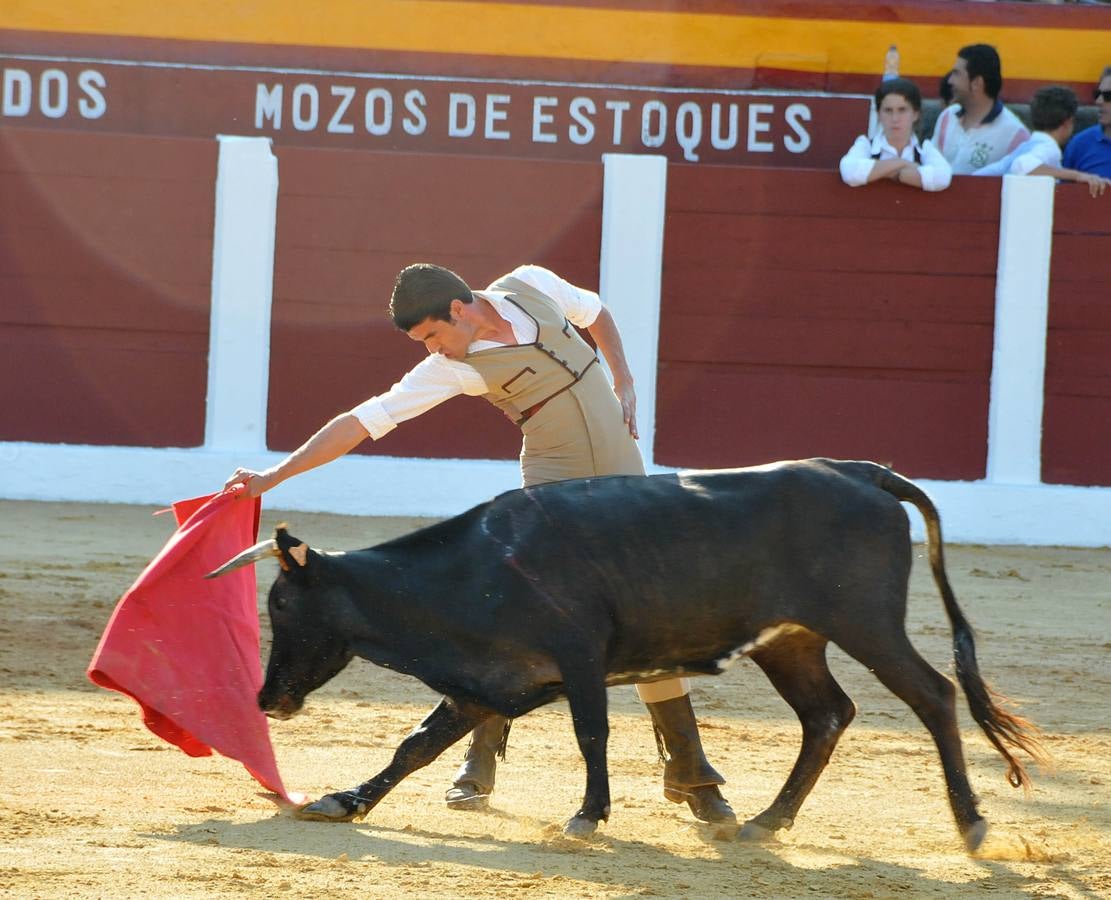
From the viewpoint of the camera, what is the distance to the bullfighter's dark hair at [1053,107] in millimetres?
8211

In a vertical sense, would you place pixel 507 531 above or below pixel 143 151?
below

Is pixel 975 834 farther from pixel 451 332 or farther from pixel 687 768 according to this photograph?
pixel 451 332

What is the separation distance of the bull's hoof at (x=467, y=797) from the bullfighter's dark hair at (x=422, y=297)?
1024 mm

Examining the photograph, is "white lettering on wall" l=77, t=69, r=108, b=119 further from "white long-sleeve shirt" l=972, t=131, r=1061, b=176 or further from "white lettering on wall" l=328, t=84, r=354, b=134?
"white long-sleeve shirt" l=972, t=131, r=1061, b=176

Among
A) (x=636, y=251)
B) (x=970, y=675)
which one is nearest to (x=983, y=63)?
(x=636, y=251)

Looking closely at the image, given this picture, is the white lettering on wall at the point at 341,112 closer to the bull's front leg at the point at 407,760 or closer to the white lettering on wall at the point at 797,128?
the white lettering on wall at the point at 797,128

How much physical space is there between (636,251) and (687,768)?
495cm

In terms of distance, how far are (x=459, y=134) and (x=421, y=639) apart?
18.9 feet

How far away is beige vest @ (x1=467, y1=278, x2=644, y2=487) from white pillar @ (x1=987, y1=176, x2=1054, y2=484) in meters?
4.85

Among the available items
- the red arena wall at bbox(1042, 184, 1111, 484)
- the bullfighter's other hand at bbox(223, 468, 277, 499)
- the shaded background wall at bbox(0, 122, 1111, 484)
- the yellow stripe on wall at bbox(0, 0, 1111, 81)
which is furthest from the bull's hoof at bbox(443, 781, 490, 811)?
the yellow stripe on wall at bbox(0, 0, 1111, 81)

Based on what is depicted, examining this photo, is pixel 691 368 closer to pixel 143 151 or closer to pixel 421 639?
pixel 143 151

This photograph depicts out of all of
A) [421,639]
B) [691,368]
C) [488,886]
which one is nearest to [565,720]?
[421,639]

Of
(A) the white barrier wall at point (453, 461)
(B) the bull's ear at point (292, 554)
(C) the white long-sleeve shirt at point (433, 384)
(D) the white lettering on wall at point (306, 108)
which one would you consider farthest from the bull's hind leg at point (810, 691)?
(D) the white lettering on wall at point (306, 108)

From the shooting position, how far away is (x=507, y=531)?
3.46 metres
